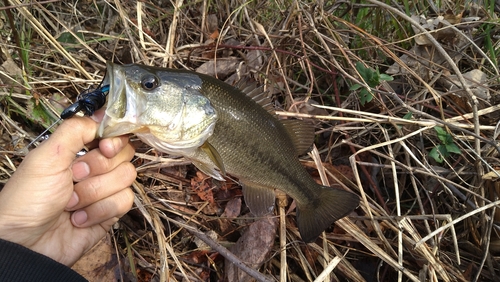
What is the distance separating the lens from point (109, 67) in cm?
173

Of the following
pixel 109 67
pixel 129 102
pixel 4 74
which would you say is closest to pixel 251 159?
pixel 129 102

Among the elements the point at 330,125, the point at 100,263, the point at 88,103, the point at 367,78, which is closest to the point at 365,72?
the point at 367,78

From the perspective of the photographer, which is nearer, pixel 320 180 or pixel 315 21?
pixel 320 180

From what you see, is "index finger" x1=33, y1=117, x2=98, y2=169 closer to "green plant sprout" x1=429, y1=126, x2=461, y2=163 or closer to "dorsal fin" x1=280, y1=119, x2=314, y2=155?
"dorsal fin" x1=280, y1=119, x2=314, y2=155

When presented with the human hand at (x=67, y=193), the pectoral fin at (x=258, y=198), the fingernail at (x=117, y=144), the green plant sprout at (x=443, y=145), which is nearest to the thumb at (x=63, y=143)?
the human hand at (x=67, y=193)

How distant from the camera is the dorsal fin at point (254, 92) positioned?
2115mm

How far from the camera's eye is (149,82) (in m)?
1.84

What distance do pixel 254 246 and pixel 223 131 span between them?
95 centimetres

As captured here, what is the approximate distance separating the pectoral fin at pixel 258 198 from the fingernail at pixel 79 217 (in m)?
0.86

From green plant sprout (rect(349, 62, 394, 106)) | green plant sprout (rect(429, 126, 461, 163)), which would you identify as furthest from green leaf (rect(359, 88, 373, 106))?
green plant sprout (rect(429, 126, 461, 163))

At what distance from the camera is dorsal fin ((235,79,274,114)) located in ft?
6.94

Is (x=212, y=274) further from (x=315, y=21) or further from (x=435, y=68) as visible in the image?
(x=435, y=68)

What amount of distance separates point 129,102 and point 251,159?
0.69 metres

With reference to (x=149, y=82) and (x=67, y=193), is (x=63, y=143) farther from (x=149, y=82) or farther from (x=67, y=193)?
(x=149, y=82)
